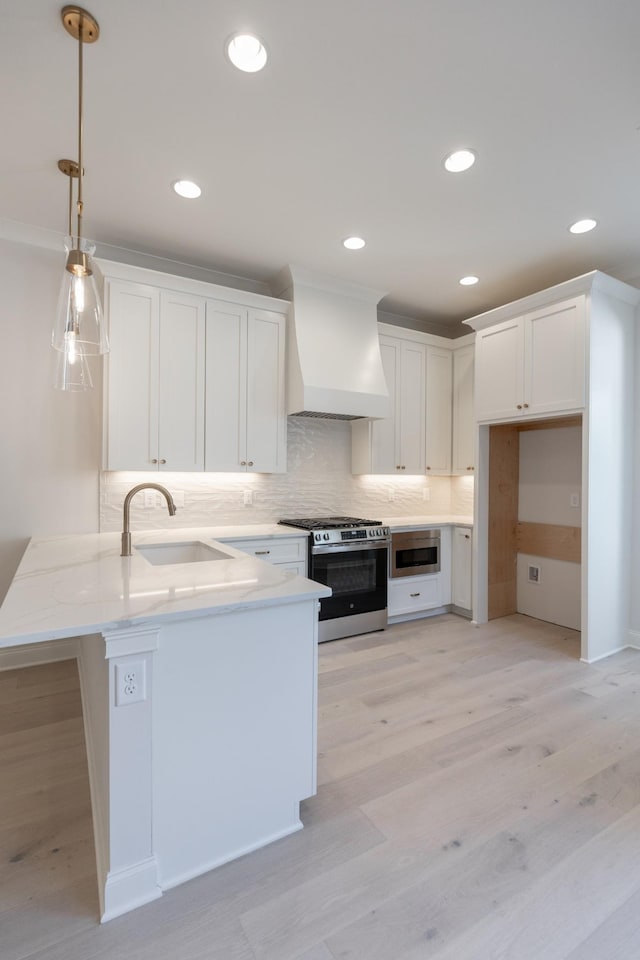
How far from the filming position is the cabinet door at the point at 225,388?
3.42 meters

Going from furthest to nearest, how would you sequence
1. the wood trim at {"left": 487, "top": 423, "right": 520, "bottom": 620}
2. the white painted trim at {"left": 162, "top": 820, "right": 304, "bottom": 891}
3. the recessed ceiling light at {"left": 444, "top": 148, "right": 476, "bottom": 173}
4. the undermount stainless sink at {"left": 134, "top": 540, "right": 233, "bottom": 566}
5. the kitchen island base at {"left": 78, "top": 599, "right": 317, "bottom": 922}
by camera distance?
the wood trim at {"left": 487, "top": 423, "right": 520, "bottom": 620} < the undermount stainless sink at {"left": 134, "top": 540, "right": 233, "bottom": 566} < the recessed ceiling light at {"left": 444, "top": 148, "right": 476, "bottom": 173} < the white painted trim at {"left": 162, "top": 820, "right": 304, "bottom": 891} < the kitchen island base at {"left": 78, "top": 599, "right": 317, "bottom": 922}

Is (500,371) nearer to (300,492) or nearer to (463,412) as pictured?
(463,412)

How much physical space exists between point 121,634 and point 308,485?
115 inches

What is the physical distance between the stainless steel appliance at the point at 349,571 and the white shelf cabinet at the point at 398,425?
67cm

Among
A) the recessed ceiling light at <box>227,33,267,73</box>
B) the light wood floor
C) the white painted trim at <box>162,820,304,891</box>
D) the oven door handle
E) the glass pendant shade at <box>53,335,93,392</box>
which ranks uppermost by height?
the recessed ceiling light at <box>227,33,267,73</box>

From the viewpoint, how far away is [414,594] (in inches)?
162

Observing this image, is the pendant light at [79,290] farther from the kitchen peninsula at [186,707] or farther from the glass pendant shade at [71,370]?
the kitchen peninsula at [186,707]

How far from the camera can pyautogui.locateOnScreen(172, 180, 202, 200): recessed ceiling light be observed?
254cm

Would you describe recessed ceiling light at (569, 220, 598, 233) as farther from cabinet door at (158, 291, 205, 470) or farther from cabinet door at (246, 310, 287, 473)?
cabinet door at (158, 291, 205, 470)

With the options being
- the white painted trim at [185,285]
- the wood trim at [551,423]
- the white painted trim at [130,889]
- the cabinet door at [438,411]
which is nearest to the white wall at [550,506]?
the wood trim at [551,423]

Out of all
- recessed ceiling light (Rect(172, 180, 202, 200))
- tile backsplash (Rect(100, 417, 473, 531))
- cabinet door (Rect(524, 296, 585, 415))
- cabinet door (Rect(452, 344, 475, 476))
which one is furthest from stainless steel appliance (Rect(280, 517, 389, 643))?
recessed ceiling light (Rect(172, 180, 202, 200))

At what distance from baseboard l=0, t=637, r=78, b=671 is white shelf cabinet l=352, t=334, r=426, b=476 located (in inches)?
106

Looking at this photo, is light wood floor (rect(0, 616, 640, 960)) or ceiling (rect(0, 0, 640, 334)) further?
ceiling (rect(0, 0, 640, 334))

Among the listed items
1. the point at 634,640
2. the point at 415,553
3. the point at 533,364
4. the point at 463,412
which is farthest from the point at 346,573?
the point at 634,640
